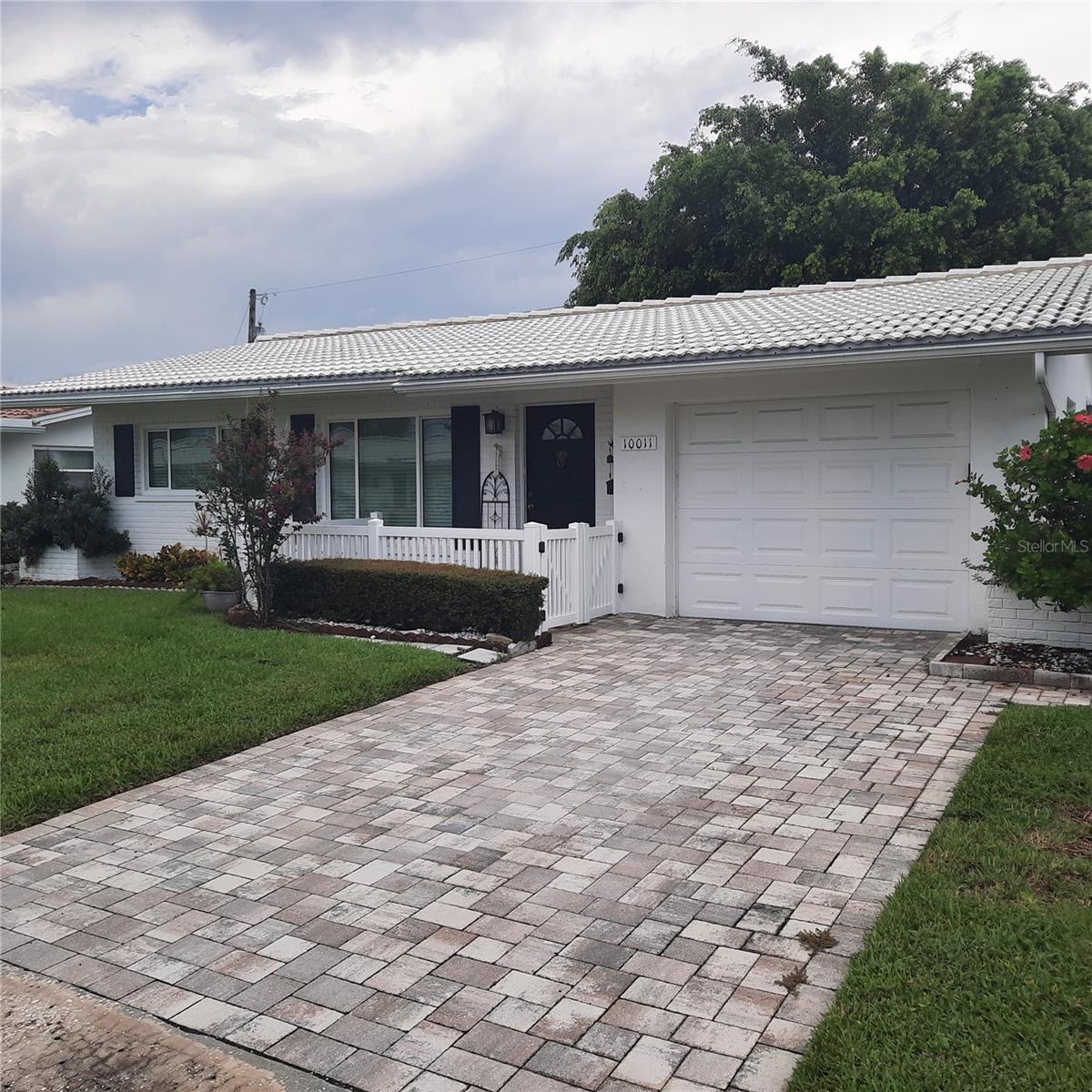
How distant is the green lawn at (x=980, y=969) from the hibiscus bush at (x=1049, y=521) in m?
3.07

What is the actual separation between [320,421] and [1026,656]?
30.3 feet

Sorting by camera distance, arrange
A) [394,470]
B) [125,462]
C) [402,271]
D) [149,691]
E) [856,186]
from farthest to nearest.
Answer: [402,271] → [856,186] → [125,462] → [394,470] → [149,691]

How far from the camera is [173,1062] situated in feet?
9.50

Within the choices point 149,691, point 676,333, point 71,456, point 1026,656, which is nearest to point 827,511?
point 1026,656

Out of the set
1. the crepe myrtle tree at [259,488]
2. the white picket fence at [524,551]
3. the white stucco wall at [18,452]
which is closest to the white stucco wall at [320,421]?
the white picket fence at [524,551]

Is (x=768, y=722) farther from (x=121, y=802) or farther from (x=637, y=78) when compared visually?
(x=637, y=78)

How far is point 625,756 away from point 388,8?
297 inches

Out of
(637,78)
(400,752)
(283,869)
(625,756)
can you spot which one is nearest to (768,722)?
(625,756)

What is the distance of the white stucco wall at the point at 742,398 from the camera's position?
362 inches

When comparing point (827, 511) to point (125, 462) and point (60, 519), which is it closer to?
point (125, 462)

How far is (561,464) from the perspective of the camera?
1225 centimetres

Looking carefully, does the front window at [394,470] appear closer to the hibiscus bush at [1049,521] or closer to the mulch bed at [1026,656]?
the mulch bed at [1026,656]

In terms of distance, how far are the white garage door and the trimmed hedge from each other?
2.43 m

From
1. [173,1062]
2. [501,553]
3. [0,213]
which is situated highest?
[0,213]
